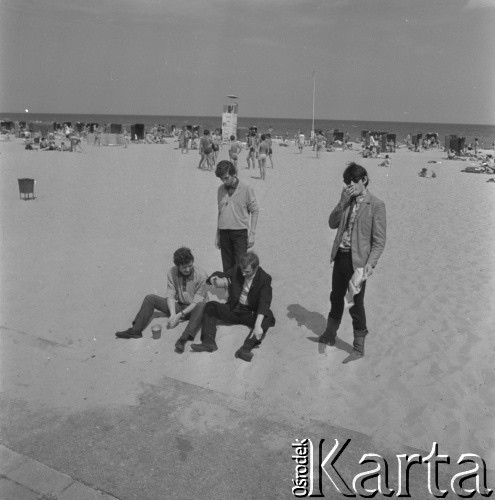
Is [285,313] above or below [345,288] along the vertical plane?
below

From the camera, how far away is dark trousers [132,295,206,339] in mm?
5160

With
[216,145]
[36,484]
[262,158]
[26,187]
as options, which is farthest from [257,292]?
[216,145]

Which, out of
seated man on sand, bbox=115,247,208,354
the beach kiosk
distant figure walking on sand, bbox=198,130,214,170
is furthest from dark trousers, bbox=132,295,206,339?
the beach kiosk

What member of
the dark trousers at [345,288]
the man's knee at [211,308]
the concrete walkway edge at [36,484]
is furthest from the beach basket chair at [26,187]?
the concrete walkway edge at [36,484]

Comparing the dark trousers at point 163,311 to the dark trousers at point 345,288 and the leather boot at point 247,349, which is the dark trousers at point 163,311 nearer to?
the leather boot at point 247,349

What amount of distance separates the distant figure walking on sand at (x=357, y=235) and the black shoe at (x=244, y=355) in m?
0.81

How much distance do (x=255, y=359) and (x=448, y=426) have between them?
1657 mm

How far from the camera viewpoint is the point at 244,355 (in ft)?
15.8

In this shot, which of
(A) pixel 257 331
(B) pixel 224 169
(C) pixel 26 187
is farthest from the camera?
(C) pixel 26 187

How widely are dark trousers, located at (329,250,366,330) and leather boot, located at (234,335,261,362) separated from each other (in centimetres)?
78

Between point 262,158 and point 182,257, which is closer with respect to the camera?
point 182,257

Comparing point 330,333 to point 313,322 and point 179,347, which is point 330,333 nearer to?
point 313,322

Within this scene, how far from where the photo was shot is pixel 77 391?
416 cm

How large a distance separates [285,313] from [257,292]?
37.7 inches
